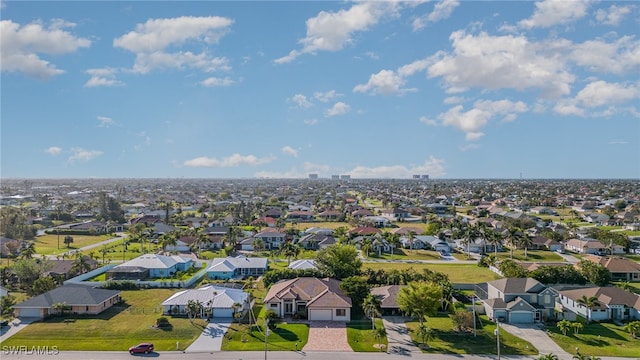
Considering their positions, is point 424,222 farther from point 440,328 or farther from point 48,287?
point 48,287

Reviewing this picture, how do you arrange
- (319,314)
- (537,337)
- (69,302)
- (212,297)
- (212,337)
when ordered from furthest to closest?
(212,297) < (69,302) < (319,314) < (537,337) < (212,337)

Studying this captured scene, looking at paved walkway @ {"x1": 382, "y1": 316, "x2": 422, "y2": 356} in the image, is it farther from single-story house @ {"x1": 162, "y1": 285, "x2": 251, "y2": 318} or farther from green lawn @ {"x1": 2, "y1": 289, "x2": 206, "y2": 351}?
green lawn @ {"x1": 2, "y1": 289, "x2": 206, "y2": 351}

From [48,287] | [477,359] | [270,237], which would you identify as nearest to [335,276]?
[477,359]

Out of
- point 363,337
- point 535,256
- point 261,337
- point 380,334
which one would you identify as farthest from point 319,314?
point 535,256

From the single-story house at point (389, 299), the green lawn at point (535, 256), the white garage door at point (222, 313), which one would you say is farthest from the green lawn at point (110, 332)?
the green lawn at point (535, 256)

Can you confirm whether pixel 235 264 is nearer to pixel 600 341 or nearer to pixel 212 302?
pixel 212 302

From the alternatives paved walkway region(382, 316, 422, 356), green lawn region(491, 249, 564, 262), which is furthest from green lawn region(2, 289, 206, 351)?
green lawn region(491, 249, 564, 262)
